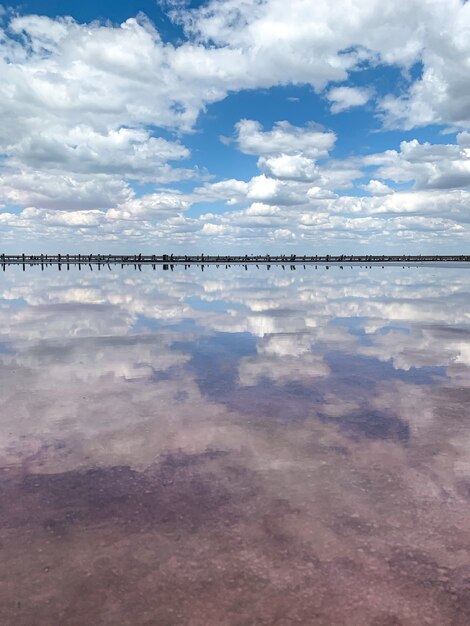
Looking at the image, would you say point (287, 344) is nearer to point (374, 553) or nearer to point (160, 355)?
point (160, 355)

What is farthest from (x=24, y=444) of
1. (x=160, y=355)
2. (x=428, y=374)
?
(x=428, y=374)

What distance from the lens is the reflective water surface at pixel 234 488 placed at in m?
5.79

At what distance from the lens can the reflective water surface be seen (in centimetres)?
579

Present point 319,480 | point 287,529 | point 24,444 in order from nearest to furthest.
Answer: point 287,529
point 319,480
point 24,444

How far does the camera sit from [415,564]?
638cm

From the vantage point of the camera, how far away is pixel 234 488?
27.5 ft

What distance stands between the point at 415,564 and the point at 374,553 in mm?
540

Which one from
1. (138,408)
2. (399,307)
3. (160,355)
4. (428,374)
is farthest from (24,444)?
(399,307)

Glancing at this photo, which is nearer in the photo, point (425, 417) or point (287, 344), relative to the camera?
point (425, 417)

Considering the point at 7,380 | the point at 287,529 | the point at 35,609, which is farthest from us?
the point at 7,380

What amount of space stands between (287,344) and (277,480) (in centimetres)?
1252

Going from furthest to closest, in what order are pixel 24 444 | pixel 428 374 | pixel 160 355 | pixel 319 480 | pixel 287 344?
1. pixel 287 344
2. pixel 160 355
3. pixel 428 374
4. pixel 24 444
5. pixel 319 480

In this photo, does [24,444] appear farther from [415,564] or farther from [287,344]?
[287,344]

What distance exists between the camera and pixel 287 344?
20984 mm
